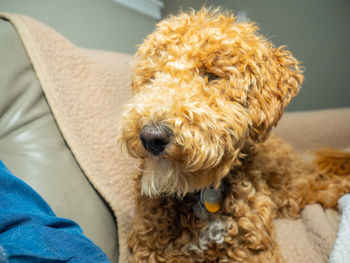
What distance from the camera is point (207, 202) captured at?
2.72 ft

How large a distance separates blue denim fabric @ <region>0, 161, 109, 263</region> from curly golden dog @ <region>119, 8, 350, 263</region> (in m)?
0.22

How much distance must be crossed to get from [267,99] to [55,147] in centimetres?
63

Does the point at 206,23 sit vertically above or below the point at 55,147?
above

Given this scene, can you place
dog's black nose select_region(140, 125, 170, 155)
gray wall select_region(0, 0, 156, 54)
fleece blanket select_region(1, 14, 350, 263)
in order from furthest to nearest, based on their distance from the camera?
1. gray wall select_region(0, 0, 156, 54)
2. fleece blanket select_region(1, 14, 350, 263)
3. dog's black nose select_region(140, 125, 170, 155)

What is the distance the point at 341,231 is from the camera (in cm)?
89

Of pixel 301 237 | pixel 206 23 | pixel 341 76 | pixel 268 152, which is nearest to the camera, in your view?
pixel 206 23

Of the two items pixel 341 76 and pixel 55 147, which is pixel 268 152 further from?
pixel 341 76

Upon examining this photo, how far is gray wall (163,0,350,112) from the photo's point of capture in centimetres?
161

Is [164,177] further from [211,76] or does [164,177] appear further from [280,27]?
[280,27]

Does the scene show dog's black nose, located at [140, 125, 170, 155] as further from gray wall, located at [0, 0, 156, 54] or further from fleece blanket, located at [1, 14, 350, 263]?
gray wall, located at [0, 0, 156, 54]

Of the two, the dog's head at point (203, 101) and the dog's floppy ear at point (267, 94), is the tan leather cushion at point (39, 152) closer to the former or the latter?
the dog's head at point (203, 101)

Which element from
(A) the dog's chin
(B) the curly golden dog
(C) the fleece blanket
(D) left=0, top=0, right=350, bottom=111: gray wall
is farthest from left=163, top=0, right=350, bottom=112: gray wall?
(A) the dog's chin

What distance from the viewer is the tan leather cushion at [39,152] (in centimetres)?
80

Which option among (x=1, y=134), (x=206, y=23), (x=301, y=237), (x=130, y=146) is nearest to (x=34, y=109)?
(x=1, y=134)
